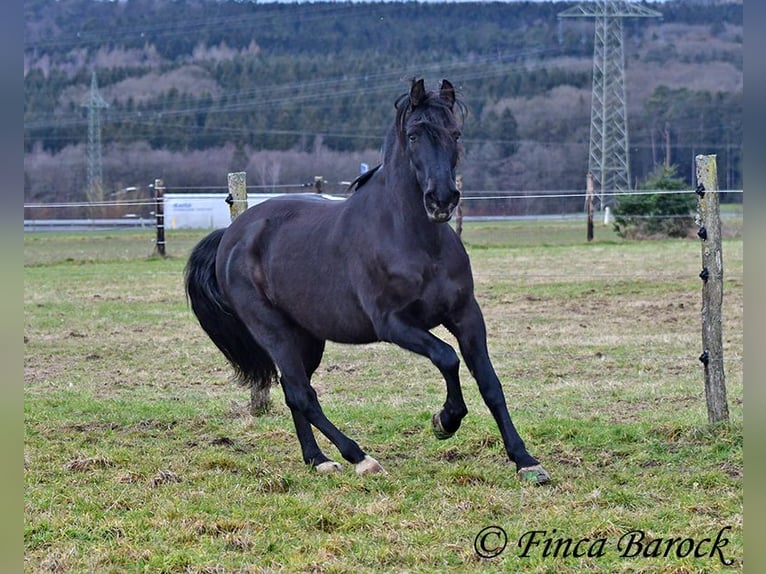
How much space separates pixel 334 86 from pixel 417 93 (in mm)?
72530

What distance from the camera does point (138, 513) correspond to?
461 cm

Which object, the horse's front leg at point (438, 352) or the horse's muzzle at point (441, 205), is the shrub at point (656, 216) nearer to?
the horse's front leg at point (438, 352)

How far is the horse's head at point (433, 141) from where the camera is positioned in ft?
16.0

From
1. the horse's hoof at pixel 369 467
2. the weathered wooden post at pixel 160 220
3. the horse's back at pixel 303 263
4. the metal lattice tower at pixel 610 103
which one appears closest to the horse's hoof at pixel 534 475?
the horse's hoof at pixel 369 467

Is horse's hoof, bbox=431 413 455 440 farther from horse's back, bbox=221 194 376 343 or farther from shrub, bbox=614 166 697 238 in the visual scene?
shrub, bbox=614 166 697 238

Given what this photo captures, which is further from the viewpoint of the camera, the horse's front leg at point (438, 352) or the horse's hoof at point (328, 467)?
the horse's hoof at point (328, 467)

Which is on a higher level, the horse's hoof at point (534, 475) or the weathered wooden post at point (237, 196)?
the weathered wooden post at point (237, 196)

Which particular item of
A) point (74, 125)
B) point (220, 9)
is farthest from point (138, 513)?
point (220, 9)

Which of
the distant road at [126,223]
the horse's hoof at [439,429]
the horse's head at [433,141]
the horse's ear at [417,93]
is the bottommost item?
the distant road at [126,223]

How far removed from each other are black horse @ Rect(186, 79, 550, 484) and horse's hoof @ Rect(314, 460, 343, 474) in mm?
11

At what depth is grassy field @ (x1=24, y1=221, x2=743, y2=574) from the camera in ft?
13.1

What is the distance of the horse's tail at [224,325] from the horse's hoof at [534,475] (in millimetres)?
2170
